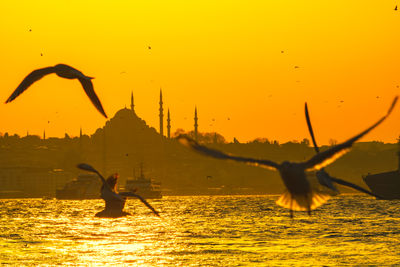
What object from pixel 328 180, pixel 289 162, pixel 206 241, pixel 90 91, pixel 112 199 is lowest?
pixel 206 241

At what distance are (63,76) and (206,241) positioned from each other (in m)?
85.7

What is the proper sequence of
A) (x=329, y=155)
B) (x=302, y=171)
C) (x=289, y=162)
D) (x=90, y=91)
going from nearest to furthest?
(x=329, y=155)
(x=302, y=171)
(x=289, y=162)
(x=90, y=91)

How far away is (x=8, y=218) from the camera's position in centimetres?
15250

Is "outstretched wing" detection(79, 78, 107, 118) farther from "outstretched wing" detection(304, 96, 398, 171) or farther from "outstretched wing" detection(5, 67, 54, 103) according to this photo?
"outstretched wing" detection(304, 96, 398, 171)

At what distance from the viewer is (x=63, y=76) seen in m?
13.0

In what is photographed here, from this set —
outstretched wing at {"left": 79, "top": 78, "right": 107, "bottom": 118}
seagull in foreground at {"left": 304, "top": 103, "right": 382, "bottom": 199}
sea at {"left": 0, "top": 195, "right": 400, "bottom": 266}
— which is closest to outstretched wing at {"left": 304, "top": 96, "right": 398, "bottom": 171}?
seagull in foreground at {"left": 304, "top": 103, "right": 382, "bottom": 199}

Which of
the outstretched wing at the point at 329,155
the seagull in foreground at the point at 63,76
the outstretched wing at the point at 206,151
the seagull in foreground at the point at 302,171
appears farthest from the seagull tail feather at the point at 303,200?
the seagull in foreground at the point at 63,76

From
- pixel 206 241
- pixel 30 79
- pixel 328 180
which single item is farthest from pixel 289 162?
pixel 206 241

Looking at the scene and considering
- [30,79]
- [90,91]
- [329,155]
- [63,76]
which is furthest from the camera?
[30,79]

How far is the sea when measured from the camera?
248 ft

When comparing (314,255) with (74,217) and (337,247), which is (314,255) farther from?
(74,217)

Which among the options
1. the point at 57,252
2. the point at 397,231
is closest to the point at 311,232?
the point at 397,231

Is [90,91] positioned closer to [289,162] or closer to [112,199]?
[112,199]

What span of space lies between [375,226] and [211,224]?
2489 centimetres
